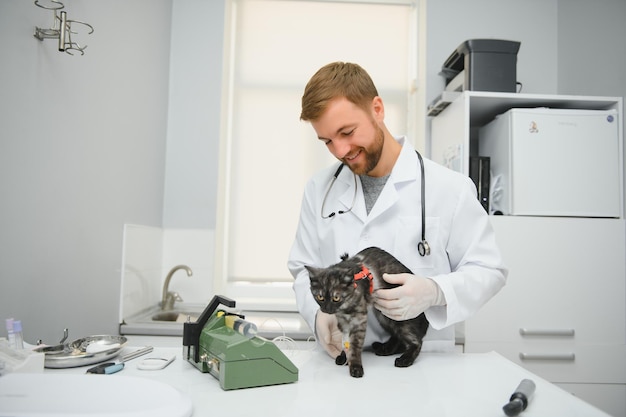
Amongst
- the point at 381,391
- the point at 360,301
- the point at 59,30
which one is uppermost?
the point at 59,30

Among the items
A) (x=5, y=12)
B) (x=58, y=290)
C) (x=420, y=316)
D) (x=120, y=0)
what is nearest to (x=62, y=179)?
(x=58, y=290)

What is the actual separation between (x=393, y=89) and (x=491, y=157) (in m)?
0.90

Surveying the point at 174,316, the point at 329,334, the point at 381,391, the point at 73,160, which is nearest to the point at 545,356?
the point at 329,334

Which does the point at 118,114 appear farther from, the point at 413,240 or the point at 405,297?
the point at 405,297

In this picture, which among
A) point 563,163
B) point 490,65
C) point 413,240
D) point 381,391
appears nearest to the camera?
point 381,391

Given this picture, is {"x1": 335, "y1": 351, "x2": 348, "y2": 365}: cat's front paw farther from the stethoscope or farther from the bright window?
the bright window

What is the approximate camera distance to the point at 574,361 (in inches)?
85.1

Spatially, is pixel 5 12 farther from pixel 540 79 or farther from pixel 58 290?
pixel 540 79

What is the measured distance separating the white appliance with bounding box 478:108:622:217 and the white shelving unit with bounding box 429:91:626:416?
0.07 meters

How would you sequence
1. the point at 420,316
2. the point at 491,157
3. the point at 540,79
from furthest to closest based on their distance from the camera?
the point at 540,79 < the point at 491,157 < the point at 420,316

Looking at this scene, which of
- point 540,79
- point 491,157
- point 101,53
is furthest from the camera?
point 540,79

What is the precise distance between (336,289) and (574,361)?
1.68 meters

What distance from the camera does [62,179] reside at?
5.50 feet

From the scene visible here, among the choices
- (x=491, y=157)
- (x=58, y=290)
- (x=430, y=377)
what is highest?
(x=491, y=157)
